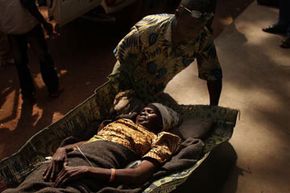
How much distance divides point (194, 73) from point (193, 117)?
1.49 m

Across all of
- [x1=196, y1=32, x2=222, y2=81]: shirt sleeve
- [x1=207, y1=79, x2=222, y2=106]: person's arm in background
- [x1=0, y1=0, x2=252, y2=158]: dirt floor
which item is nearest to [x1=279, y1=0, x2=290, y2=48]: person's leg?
[x1=0, y1=0, x2=252, y2=158]: dirt floor

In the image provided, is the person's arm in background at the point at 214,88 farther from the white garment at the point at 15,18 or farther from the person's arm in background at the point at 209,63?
the white garment at the point at 15,18

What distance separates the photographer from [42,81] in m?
5.17

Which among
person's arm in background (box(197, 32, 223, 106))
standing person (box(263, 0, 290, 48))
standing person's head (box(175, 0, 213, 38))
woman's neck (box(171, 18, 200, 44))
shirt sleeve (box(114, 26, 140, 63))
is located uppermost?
standing person's head (box(175, 0, 213, 38))

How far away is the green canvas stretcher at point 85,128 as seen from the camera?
2.91 metres

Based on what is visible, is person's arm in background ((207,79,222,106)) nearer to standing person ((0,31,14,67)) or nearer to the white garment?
the white garment

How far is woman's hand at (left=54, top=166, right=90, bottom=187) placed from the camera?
8.60ft

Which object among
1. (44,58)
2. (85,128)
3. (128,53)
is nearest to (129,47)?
(128,53)

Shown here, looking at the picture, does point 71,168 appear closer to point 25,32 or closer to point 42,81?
point 25,32

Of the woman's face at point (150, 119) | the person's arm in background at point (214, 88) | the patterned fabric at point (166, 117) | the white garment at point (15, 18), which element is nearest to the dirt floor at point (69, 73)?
the white garment at point (15, 18)

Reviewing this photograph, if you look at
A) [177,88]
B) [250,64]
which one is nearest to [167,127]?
[177,88]

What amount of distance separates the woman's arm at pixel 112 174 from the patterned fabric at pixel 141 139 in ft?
0.42

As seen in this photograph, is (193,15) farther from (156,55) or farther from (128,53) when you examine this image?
(128,53)

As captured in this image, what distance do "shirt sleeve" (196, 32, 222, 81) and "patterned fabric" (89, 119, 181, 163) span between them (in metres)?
0.65
